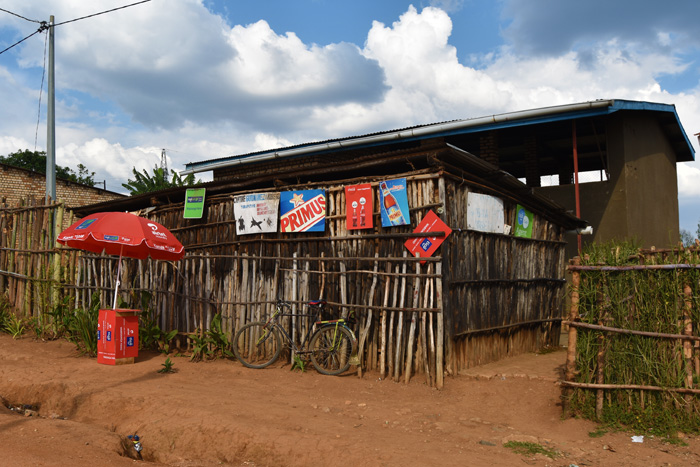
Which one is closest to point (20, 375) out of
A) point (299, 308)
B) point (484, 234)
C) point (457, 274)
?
point (299, 308)

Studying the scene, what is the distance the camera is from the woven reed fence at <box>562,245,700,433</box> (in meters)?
4.98

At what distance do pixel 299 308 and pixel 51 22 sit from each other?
9.36 meters

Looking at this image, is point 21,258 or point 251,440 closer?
point 251,440

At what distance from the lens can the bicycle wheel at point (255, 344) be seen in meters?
8.13

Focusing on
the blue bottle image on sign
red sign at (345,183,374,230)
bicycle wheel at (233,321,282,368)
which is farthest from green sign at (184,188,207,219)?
the blue bottle image on sign

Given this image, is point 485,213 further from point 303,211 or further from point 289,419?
point 289,419

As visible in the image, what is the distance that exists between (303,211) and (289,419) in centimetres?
357

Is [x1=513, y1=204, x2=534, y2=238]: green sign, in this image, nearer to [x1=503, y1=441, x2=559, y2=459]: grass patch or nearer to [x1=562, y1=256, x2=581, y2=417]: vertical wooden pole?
[x1=562, y1=256, x2=581, y2=417]: vertical wooden pole

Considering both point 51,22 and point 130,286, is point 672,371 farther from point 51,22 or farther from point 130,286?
point 51,22

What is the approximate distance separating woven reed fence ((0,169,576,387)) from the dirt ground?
54cm

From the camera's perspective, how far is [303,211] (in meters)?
8.25

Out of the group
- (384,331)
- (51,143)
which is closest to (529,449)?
(384,331)

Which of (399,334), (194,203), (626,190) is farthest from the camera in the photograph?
(626,190)

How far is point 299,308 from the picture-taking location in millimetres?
8094
